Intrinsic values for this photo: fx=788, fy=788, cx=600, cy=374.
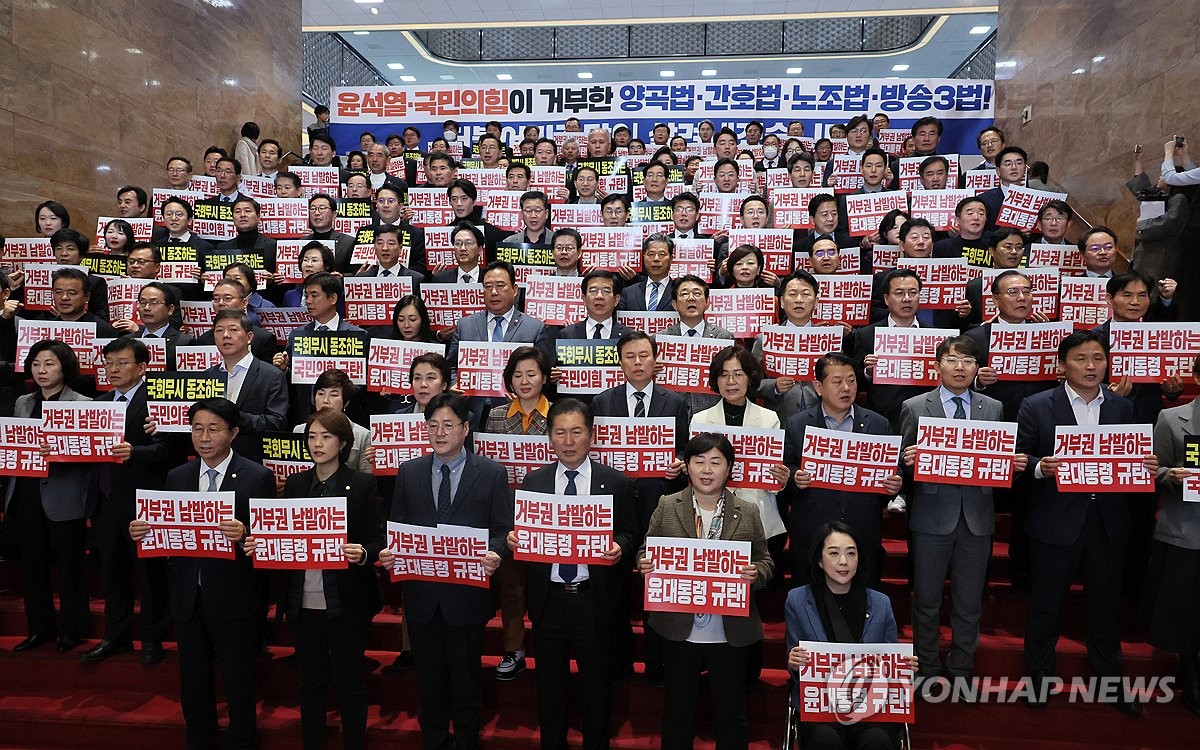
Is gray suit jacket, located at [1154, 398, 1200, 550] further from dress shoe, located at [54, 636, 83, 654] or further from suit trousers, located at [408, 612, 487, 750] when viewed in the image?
dress shoe, located at [54, 636, 83, 654]

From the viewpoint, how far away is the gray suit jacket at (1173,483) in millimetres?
3785

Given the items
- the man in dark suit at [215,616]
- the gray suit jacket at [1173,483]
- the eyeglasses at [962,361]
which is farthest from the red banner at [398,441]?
the gray suit jacket at [1173,483]

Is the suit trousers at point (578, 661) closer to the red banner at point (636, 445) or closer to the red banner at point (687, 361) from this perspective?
the red banner at point (636, 445)

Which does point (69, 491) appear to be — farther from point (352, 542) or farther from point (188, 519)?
point (352, 542)

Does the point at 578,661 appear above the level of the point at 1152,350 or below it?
below

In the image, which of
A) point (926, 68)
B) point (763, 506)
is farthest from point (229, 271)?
point (926, 68)

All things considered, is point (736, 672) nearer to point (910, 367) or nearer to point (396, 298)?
point (910, 367)

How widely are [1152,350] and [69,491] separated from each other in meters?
6.06

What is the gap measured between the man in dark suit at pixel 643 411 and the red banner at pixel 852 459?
0.72 m

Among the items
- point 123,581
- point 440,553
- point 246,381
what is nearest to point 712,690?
point 440,553

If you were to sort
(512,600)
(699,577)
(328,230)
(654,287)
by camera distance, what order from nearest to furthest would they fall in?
(699,577), (512,600), (654,287), (328,230)

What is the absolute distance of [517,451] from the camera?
13.8 feet

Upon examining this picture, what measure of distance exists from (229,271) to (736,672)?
445 centimetres

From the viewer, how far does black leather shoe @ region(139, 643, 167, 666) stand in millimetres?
4289
